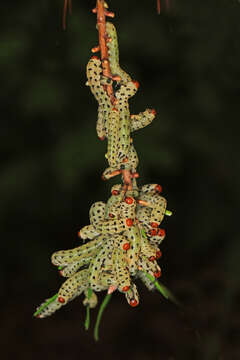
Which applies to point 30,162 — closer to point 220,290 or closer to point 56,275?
point 56,275

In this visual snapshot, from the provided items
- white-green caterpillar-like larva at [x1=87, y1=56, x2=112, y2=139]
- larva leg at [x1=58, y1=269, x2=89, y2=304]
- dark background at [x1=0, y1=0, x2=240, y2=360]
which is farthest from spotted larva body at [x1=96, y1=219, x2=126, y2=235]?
dark background at [x1=0, y1=0, x2=240, y2=360]

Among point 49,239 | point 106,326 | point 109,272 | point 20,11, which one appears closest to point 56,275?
point 49,239

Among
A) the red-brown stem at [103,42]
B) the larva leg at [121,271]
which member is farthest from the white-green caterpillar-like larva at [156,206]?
the red-brown stem at [103,42]

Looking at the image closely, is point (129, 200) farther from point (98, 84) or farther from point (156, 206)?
point (98, 84)

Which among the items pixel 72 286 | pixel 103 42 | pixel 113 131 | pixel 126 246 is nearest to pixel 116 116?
pixel 113 131

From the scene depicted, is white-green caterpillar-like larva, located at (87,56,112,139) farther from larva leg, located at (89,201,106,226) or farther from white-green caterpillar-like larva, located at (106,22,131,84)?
larva leg, located at (89,201,106,226)

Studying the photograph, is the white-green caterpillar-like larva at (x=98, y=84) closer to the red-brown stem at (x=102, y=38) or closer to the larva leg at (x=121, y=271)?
the red-brown stem at (x=102, y=38)
